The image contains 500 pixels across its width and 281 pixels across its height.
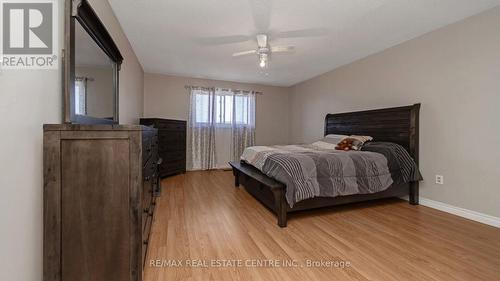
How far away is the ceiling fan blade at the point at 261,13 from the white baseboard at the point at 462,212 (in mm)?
3063

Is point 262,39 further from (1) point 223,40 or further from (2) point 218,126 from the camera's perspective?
(2) point 218,126

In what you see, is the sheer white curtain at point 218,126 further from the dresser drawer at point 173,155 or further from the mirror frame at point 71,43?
the mirror frame at point 71,43

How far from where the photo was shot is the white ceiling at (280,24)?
91.2 inches

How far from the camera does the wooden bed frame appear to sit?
244 centimetres

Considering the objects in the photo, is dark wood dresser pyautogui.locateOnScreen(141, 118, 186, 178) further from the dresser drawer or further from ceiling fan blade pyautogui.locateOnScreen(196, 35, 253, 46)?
ceiling fan blade pyautogui.locateOnScreen(196, 35, 253, 46)

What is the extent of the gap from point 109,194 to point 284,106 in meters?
5.59

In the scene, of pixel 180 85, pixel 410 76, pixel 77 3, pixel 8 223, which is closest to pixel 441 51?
pixel 410 76

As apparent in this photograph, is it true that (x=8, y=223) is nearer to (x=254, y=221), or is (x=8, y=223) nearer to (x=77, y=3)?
(x=77, y=3)

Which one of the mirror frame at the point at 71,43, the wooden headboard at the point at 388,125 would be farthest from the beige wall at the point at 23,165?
the wooden headboard at the point at 388,125

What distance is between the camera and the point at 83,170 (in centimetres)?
114

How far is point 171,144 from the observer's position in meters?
4.62

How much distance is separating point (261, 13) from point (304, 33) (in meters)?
0.78

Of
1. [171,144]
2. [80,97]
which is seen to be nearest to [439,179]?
[80,97]

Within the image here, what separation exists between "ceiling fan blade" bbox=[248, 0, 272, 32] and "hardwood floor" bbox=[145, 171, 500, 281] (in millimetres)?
2238
